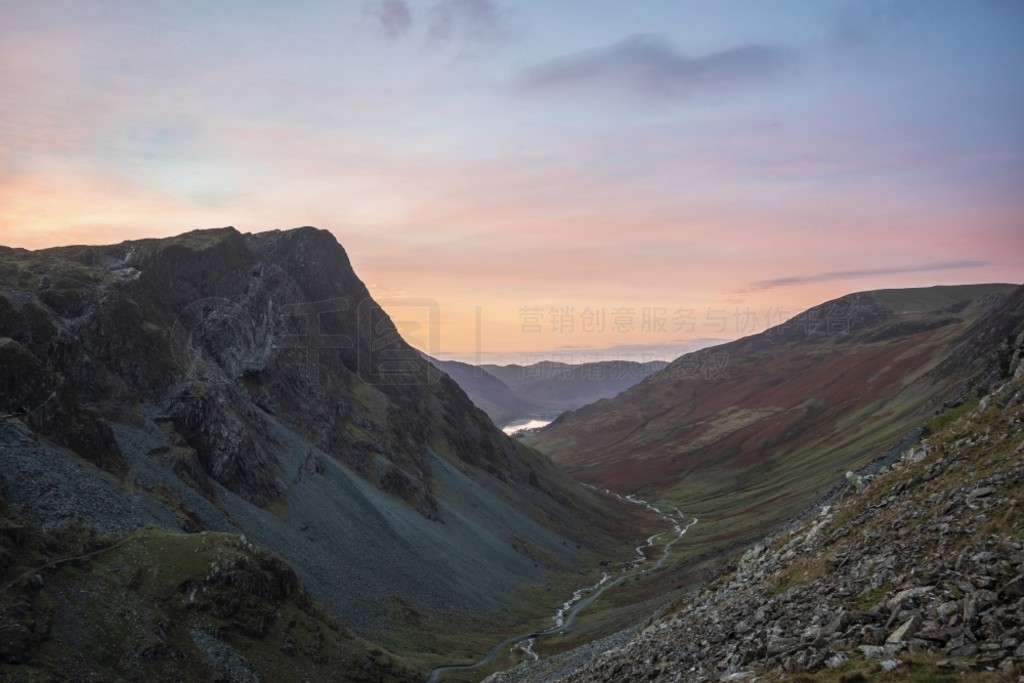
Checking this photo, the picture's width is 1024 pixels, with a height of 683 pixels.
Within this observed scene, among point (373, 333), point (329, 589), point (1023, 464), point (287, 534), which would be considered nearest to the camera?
point (1023, 464)

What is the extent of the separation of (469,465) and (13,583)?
12058 cm

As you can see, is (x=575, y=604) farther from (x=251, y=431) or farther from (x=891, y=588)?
(x=891, y=588)

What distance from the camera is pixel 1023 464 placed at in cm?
2622

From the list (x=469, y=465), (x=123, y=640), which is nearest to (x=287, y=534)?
(x=123, y=640)

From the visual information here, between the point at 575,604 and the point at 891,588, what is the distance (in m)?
93.1

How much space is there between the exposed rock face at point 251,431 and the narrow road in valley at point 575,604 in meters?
9.09

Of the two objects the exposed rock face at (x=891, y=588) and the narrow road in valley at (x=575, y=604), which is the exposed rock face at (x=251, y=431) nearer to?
the narrow road in valley at (x=575, y=604)

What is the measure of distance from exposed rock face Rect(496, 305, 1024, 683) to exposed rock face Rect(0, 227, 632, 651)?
2131 inches

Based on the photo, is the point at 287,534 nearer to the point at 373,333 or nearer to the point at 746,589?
the point at 746,589

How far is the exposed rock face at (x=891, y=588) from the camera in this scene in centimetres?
1980

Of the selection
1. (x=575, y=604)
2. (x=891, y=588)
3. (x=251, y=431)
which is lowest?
(x=575, y=604)

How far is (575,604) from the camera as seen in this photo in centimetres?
11175

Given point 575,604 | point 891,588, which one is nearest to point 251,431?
point 575,604

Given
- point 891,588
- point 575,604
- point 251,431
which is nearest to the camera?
point 891,588
